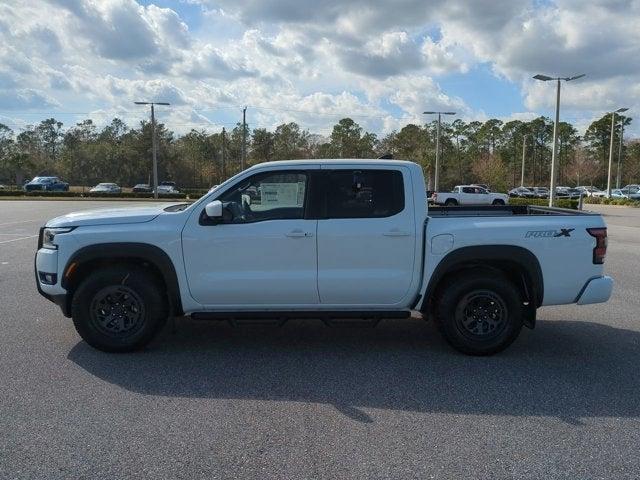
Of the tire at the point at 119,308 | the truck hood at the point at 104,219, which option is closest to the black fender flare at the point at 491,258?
the tire at the point at 119,308

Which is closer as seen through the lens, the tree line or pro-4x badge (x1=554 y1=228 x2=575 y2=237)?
pro-4x badge (x1=554 y1=228 x2=575 y2=237)

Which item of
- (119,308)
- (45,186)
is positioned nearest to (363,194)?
(119,308)

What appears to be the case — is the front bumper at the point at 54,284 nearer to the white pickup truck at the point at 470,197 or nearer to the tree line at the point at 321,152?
the white pickup truck at the point at 470,197

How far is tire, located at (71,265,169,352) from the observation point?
521 cm

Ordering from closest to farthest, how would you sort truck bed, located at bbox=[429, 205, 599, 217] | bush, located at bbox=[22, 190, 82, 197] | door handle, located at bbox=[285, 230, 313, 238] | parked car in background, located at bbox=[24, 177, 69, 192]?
door handle, located at bbox=[285, 230, 313, 238] < truck bed, located at bbox=[429, 205, 599, 217] < bush, located at bbox=[22, 190, 82, 197] < parked car in background, located at bbox=[24, 177, 69, 192]

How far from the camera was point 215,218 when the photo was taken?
512 centimetres

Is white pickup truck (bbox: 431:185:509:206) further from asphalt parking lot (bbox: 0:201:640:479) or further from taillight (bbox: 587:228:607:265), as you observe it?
taillight (bbox: 587:228:607:265)

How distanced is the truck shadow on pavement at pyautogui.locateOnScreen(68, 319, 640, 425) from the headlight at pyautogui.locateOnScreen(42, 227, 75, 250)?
107 centimetres

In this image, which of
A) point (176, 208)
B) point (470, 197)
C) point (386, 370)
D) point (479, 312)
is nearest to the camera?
point (386, 370)

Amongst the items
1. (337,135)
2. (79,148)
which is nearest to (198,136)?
(79,148)

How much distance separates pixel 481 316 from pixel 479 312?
0.14 feet

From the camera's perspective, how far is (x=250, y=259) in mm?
5160

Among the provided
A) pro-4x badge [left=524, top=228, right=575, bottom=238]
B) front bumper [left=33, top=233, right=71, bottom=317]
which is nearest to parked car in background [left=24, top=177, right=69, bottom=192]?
front bumper [left=33, top=233, right=71, bottom=317]

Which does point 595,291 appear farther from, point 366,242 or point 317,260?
point 317,260
